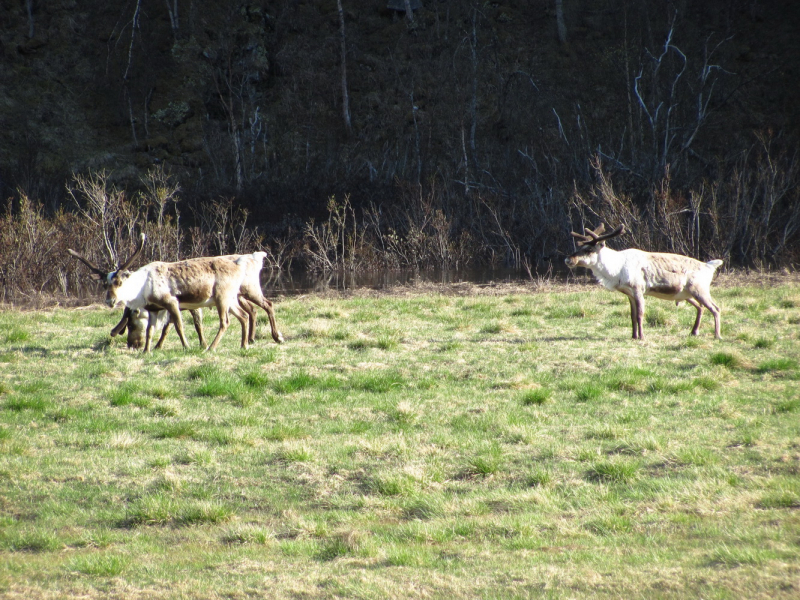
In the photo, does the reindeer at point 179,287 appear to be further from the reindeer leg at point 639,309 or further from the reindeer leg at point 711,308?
the reindeer leg at point 711,308

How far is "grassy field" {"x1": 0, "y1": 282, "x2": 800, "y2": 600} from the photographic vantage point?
14.9ft

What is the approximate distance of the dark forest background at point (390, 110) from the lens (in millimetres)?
36438

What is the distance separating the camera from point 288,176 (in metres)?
45.7

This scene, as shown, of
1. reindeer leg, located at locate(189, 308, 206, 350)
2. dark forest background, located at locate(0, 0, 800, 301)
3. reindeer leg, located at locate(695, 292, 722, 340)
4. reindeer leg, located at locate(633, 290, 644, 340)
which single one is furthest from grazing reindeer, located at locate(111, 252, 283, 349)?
dark forest background, located at locate(0, 0, 800, 301)

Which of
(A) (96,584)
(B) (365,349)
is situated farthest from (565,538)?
(B) (365,349)

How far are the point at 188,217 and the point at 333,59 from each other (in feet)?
61.2

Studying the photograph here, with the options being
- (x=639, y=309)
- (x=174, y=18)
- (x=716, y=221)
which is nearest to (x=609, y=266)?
(x=639, y=309)

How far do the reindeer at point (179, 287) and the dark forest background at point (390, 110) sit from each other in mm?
18268

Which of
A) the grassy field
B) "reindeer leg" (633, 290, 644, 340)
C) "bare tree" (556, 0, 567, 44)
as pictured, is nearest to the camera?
the grassy field

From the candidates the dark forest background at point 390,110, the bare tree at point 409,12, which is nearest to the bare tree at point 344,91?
the dark forest background at point 390,110

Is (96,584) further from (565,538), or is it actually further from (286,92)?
(286,92)

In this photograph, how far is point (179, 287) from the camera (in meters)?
11.8

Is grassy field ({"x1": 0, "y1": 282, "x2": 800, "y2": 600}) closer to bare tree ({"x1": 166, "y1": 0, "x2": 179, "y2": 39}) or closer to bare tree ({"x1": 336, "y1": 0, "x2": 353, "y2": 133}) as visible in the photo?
bare tree ({"x1": 336, "y1": 0, "x2": 353, "y2": 133})

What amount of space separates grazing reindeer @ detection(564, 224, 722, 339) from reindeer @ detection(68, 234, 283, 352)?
558cm
